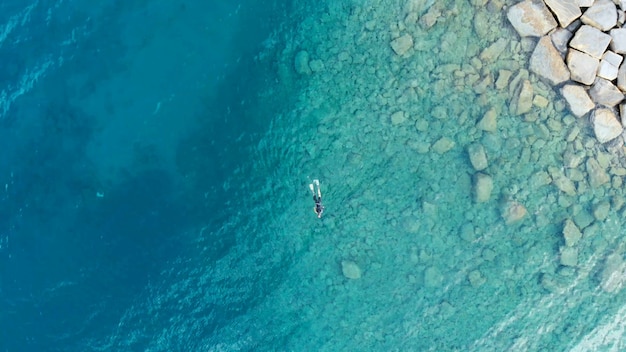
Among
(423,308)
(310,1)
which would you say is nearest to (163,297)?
(423,308)

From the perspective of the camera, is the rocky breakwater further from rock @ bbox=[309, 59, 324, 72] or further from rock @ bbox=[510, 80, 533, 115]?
rock @ bbox=[309, 59, 324, 72]

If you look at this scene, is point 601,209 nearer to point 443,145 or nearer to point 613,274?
point 613,274

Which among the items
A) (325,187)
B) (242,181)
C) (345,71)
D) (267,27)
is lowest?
(325,187)

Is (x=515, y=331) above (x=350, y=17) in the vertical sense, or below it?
below

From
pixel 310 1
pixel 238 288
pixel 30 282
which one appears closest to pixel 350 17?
pixel 310 1

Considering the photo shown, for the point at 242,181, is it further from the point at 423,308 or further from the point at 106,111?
the point at 423,308

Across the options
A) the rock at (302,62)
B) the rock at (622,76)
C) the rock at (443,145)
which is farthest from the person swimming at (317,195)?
the rock at (622,76)
